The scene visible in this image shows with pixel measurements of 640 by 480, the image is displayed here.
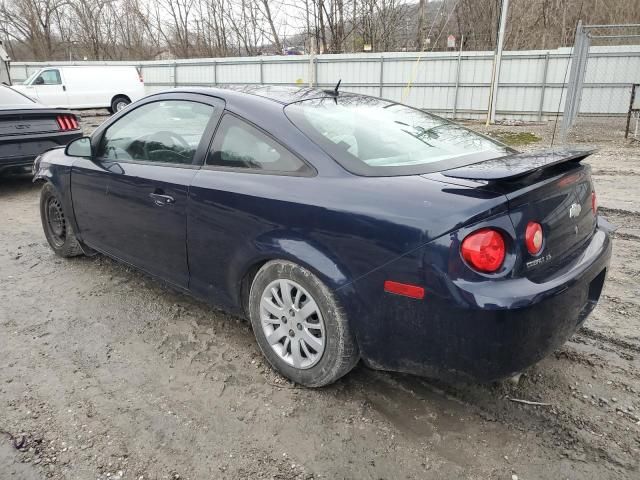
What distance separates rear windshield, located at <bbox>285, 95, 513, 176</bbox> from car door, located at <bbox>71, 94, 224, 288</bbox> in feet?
2.09

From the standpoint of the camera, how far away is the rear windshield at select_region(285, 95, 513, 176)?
2.38 metres

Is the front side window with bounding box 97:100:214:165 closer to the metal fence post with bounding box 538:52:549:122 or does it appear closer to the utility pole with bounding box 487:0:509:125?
the utility pole with bounding box 487:0:509:125

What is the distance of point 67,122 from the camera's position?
23.1 ft

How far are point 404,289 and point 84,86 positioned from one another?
20.4m

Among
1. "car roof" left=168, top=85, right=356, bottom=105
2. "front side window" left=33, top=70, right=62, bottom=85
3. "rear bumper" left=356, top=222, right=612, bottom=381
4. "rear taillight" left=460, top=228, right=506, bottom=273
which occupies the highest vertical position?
"front side window" left=33, top=70, right=62, bottom=85

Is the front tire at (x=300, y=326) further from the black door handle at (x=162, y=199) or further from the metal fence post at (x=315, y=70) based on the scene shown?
the metal fence post at (x=315, y=70)

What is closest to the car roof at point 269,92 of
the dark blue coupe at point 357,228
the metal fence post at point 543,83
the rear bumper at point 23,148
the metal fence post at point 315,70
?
the dark blue coupe at point 357,228

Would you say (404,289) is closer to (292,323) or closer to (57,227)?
(292,323)

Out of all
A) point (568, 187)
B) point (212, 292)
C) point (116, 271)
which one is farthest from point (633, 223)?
point (116, 271)

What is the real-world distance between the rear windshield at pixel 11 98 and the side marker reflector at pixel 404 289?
22.7ft

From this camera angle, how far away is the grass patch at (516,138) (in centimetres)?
1117

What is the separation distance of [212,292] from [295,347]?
2.19 ft

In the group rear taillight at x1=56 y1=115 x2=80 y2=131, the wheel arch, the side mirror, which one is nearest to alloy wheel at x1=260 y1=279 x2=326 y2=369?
the wheel arch

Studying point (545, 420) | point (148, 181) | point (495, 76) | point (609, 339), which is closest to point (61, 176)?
point (148, 181)
